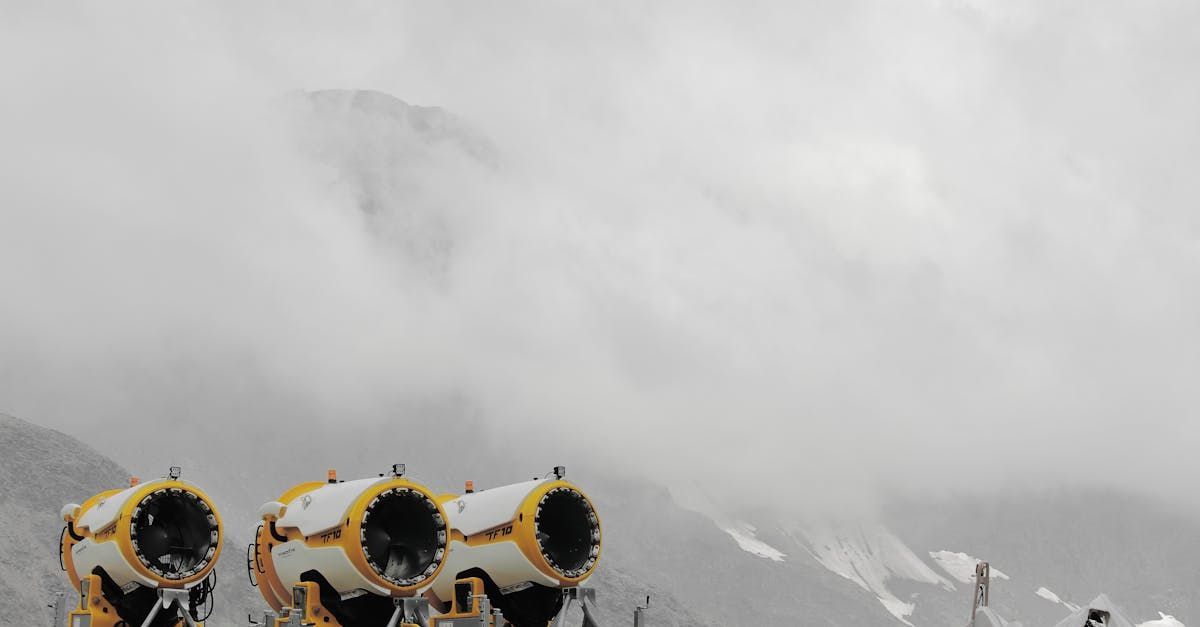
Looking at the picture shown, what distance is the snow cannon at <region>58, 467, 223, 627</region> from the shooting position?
37000mm

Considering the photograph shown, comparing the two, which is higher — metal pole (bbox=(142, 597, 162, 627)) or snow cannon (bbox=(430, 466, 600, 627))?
snow cannon (bbox=(430, 466, 600, 627))

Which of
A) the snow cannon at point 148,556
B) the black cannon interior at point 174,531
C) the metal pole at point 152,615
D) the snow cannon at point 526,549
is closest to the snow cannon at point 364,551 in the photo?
the snow cannon at point 526,549

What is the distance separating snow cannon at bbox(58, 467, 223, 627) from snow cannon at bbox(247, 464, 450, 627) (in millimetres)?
4640

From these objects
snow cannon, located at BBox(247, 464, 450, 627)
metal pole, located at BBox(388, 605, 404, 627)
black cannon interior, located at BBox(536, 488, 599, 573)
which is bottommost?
metal pole, located at BBox(388, 605, 404, 627)

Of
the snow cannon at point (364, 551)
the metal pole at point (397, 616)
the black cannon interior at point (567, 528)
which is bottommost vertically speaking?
the metal pole at point (397, 616)

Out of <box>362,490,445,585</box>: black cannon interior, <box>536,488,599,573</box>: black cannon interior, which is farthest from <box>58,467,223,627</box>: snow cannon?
<box>536,488,599,573</box>: black cannon interior

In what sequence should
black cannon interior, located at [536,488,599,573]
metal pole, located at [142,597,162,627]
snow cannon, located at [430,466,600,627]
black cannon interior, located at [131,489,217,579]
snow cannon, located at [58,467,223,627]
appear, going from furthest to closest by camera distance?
black cannon interior, located at [131,489,217,579], snow cannon, located at [58,467,223,627], metal pole, located at [142,597,162,627], black cannon interior, located at [536,488,599,573], snow cannon, located at [430,466,600,627]

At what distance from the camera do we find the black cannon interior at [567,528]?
3450cm

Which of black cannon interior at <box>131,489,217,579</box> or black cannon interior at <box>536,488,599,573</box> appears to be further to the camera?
black cannon interior at <box>131,489,217,579</box>

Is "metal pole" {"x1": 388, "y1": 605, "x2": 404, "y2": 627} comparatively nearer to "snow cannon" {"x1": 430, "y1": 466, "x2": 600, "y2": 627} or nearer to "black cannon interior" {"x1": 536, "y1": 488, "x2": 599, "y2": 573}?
"snow cannon" {"x1": 430, "y1": 466, "x2": 600, "y2": 627}

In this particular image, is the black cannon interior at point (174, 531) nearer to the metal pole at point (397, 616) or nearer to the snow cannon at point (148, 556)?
the snow cannon at point (148, 556)

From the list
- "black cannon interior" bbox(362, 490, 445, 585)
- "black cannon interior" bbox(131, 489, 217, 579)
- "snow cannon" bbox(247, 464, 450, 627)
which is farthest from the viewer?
"black cannon interior" bbox(131, 489, 217, 579)

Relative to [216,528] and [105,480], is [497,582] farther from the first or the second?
[105,480]

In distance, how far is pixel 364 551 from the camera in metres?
32.2
